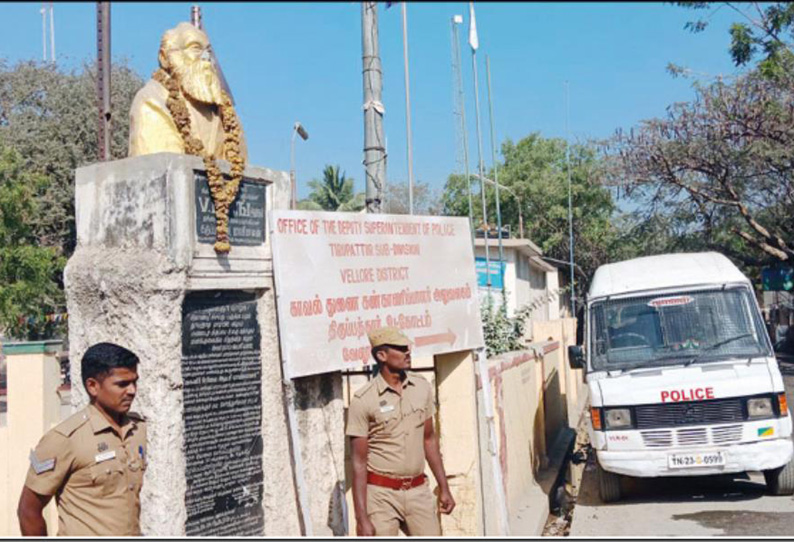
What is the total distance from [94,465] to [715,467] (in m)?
6.59

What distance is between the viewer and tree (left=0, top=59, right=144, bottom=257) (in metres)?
14.1

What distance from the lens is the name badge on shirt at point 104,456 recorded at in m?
3.46

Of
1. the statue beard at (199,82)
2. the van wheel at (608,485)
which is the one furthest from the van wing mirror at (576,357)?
the statue beard at (199,82)

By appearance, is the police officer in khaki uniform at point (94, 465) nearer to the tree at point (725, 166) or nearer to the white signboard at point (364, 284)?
the white signboard at point (364, 284)

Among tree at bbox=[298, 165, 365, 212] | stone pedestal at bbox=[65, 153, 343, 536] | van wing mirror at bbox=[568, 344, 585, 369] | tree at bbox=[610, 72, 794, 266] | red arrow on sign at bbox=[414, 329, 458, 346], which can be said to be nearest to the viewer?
stone pedestal at bbox=[65, 153, 343, 536]

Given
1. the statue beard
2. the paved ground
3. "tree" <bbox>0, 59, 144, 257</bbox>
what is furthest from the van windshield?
"tree" <bbox>0, 59, 144, 257</bbox>

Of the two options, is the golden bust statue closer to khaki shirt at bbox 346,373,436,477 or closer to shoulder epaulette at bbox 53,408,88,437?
khaki shirt at bbox 346,373,436,477

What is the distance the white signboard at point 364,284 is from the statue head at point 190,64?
2.69 feet

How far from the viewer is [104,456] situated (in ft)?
11.4

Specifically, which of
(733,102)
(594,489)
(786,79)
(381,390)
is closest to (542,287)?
(733,102)

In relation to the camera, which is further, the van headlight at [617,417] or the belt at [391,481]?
the van headlight at [617,417]

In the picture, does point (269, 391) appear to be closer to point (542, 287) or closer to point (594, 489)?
point (594, 489)

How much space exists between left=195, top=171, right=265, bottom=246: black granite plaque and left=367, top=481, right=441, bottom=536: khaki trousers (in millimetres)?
1521

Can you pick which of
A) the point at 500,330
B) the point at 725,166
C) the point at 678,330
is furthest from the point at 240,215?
the point at 725,166
